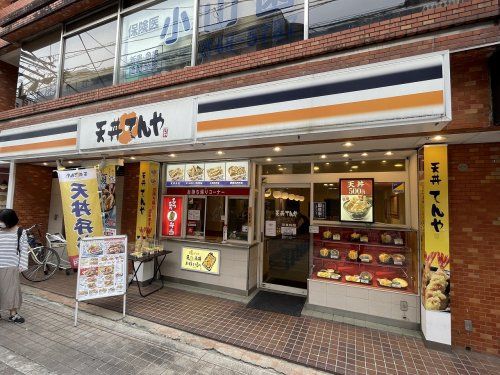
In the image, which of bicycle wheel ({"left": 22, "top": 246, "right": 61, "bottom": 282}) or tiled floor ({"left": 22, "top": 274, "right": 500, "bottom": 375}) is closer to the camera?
tiled floor ({"left": 22, "top": 274, "right": 500, "bottom": 375})

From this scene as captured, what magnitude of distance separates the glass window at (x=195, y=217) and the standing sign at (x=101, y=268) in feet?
7.53

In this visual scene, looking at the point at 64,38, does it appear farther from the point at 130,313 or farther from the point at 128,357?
the point at 128,357

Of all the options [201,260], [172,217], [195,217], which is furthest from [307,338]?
[172,217]

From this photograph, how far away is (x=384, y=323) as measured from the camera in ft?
17.1

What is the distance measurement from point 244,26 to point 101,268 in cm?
614

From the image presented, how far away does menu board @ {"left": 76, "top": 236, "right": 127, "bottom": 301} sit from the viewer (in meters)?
5.07

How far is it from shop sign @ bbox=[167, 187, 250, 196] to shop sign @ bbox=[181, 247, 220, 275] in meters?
1.57

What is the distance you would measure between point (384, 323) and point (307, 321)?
156 centimetres

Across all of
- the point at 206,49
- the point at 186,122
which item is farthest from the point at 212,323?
the point at 206,49

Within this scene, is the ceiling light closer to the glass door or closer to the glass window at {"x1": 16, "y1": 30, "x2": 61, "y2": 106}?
the glass door

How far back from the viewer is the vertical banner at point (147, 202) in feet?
23.7

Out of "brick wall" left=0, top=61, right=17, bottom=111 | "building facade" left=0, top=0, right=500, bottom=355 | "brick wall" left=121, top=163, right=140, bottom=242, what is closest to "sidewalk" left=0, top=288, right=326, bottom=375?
"building facade" left=0, top=0, right=500, bottom=355

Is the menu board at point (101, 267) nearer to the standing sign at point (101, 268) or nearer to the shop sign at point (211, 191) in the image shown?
the standing sign at point (101, 268)

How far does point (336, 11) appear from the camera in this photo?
5.02 metres
